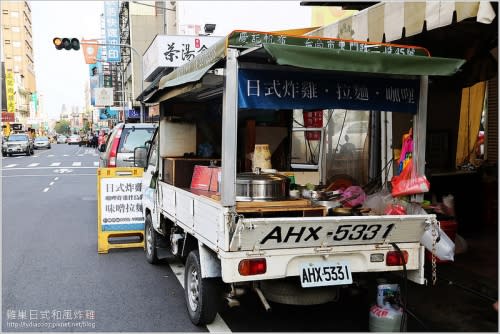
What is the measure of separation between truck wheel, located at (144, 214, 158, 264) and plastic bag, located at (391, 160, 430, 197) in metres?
3.37

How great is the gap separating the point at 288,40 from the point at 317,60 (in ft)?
1.68

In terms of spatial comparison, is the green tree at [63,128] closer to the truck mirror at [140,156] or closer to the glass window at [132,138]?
the glass window at [132,138]

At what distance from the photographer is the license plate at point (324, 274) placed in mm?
3797

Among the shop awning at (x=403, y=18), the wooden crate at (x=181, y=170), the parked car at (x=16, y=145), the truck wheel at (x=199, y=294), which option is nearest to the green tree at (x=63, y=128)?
the parked car at (x=16, y=145)

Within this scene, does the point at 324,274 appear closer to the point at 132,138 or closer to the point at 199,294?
the point at 199,294

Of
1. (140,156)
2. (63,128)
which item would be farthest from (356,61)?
(63,128)

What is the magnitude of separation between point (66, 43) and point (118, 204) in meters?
13.1

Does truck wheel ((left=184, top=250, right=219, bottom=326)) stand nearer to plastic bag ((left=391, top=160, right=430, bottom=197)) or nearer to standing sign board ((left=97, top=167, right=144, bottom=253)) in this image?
plastic bag ((left=391, top=160, right=430, bottom=197))

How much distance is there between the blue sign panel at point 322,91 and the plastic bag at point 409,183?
57 cm

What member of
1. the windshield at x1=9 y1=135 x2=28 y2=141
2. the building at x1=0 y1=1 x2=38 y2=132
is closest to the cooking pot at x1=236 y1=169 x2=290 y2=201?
the windshield at x1=9 y1=135 x2=28 y2=141

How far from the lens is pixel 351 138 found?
8469 mm

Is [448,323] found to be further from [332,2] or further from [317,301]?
[332,2]

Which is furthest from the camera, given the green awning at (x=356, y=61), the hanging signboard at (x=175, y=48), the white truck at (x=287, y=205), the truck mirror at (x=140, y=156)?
the hanging signboard at (x=175, y=48)

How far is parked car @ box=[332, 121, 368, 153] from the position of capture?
27.3 ft
